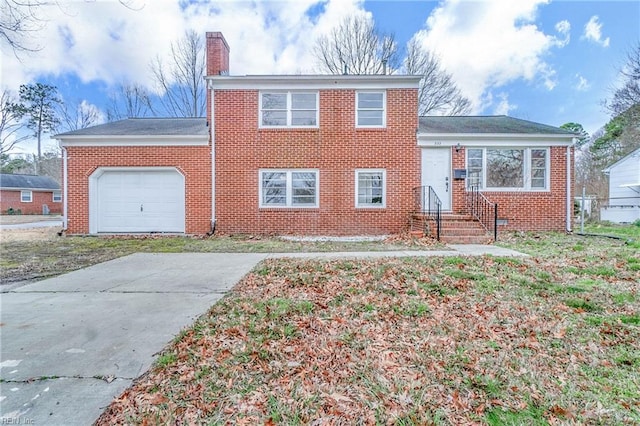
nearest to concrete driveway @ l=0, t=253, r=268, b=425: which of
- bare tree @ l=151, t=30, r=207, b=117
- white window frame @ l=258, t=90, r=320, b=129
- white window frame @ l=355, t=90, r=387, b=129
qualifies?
white window frame @ l=258, t=90, r=320, b=129

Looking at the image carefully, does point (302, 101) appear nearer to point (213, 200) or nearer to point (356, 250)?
point (213, 200)

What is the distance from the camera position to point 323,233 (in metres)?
11.1

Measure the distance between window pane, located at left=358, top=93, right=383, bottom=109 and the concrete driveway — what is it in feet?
25.1

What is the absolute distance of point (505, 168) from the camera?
11367mm

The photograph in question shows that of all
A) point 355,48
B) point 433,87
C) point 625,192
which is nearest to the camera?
point 625,192

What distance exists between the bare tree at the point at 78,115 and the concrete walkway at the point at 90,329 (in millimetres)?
31863

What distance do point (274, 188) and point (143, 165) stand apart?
466 cm

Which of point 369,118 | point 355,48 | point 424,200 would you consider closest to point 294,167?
point 369,118

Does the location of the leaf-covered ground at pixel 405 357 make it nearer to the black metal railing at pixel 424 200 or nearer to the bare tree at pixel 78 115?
the black metal railing at pixel 424 200

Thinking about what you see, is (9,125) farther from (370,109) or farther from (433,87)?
(433,87)

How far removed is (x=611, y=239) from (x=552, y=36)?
11.0m

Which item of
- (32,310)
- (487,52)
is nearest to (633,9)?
(487,52)

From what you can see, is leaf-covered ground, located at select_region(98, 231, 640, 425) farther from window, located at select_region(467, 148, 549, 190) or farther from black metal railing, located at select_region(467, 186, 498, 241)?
window, located at select_region(467, 148, 549, 190)

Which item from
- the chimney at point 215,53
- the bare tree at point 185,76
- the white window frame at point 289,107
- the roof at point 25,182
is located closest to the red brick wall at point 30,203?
the roof at point 25,182
